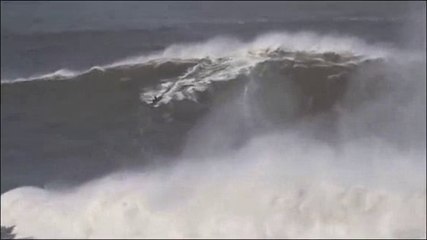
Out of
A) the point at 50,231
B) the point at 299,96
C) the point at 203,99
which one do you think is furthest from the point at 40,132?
the point at 299,96

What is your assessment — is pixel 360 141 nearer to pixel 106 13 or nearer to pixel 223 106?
pixel 223 106

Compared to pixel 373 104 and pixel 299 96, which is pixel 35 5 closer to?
pixel 299 96

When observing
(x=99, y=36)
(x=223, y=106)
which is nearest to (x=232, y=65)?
(x=223, y=106)

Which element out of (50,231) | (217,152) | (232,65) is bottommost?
(50,231)

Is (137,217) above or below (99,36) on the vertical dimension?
below
